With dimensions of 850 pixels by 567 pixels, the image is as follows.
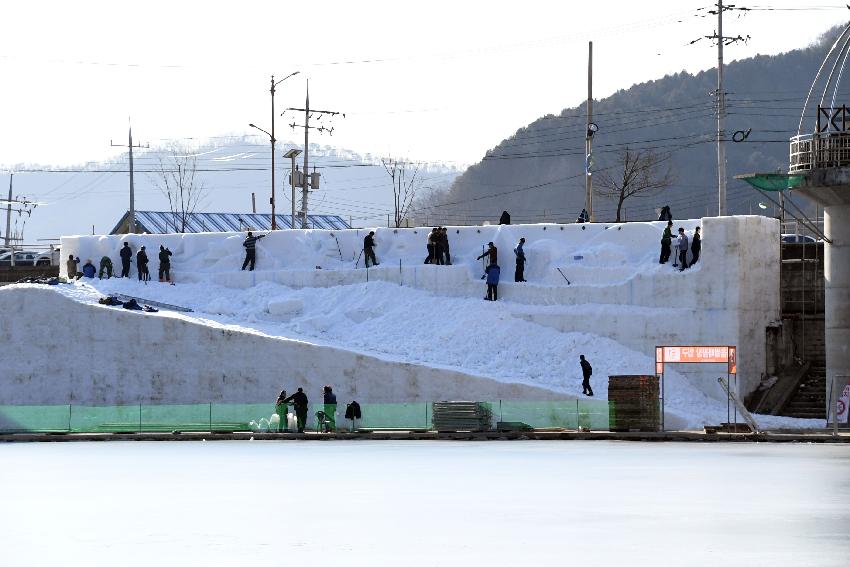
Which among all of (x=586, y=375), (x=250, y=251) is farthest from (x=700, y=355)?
(x=250, y=251)

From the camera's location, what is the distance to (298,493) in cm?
2603

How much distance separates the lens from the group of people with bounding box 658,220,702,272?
50625 mm

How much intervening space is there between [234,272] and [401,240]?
275 inches

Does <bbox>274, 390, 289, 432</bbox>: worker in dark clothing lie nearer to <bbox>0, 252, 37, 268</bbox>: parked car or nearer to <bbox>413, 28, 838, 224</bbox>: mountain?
<bbox>0, 252, 37, 268</bbox>: parked car

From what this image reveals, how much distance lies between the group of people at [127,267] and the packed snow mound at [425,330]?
67 centimetres

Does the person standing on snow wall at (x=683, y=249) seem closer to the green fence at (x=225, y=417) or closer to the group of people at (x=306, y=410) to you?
the green fence at (x=225, y=417)

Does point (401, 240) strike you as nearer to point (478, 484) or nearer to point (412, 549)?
point (478, 484)

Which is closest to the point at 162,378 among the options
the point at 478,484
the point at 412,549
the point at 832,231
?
the point at 832,231

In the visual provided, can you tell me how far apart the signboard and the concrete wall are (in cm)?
1134

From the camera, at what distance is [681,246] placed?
50.7 m

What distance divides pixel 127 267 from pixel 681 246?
23.1 m

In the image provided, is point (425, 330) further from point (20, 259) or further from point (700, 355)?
point (20, 259)

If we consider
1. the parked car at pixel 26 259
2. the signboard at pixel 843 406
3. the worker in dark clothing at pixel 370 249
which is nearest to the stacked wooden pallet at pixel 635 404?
the signboard at pixel 843 406

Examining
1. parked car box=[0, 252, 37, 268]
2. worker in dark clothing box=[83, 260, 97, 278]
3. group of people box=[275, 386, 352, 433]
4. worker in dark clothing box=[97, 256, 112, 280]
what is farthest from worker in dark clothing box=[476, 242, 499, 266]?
parked car box=[0, 252, 37, 268]
